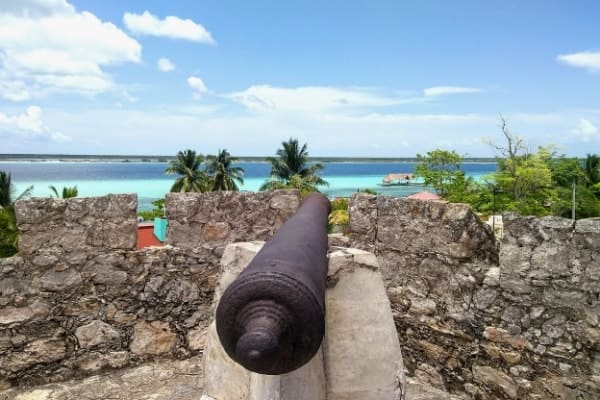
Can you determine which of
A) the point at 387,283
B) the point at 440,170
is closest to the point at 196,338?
the point at 387,283

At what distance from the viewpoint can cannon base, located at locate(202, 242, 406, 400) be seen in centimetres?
226

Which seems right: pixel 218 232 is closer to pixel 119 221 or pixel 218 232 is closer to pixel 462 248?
pixel 119 221

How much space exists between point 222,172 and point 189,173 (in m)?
4.32

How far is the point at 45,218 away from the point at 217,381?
2588 millimetres

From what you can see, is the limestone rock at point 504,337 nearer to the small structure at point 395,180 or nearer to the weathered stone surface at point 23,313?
the weathered stone surface at point 23,313

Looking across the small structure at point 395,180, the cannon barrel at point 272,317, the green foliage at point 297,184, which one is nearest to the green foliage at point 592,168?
the green foliage at point 297,184

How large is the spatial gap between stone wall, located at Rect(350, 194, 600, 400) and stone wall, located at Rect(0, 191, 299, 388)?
3.65ft

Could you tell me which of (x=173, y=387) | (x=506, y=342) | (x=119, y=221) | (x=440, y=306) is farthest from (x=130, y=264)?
(x=506, y=342)

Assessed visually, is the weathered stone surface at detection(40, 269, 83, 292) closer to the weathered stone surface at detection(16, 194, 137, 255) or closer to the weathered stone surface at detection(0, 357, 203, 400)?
the weathered stone surface at detection(16, 194, 137, 255)

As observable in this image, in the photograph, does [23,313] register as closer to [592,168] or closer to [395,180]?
[592,168]

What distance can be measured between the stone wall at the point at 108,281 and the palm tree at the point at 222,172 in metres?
41.9

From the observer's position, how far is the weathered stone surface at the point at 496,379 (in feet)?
12.4

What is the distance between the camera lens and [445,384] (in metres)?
4.19

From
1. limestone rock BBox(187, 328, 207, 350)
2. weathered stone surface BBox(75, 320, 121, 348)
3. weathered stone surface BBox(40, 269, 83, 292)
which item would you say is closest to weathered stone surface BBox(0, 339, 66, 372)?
weathered stone surface BBox(75, 320, 121, 348)
